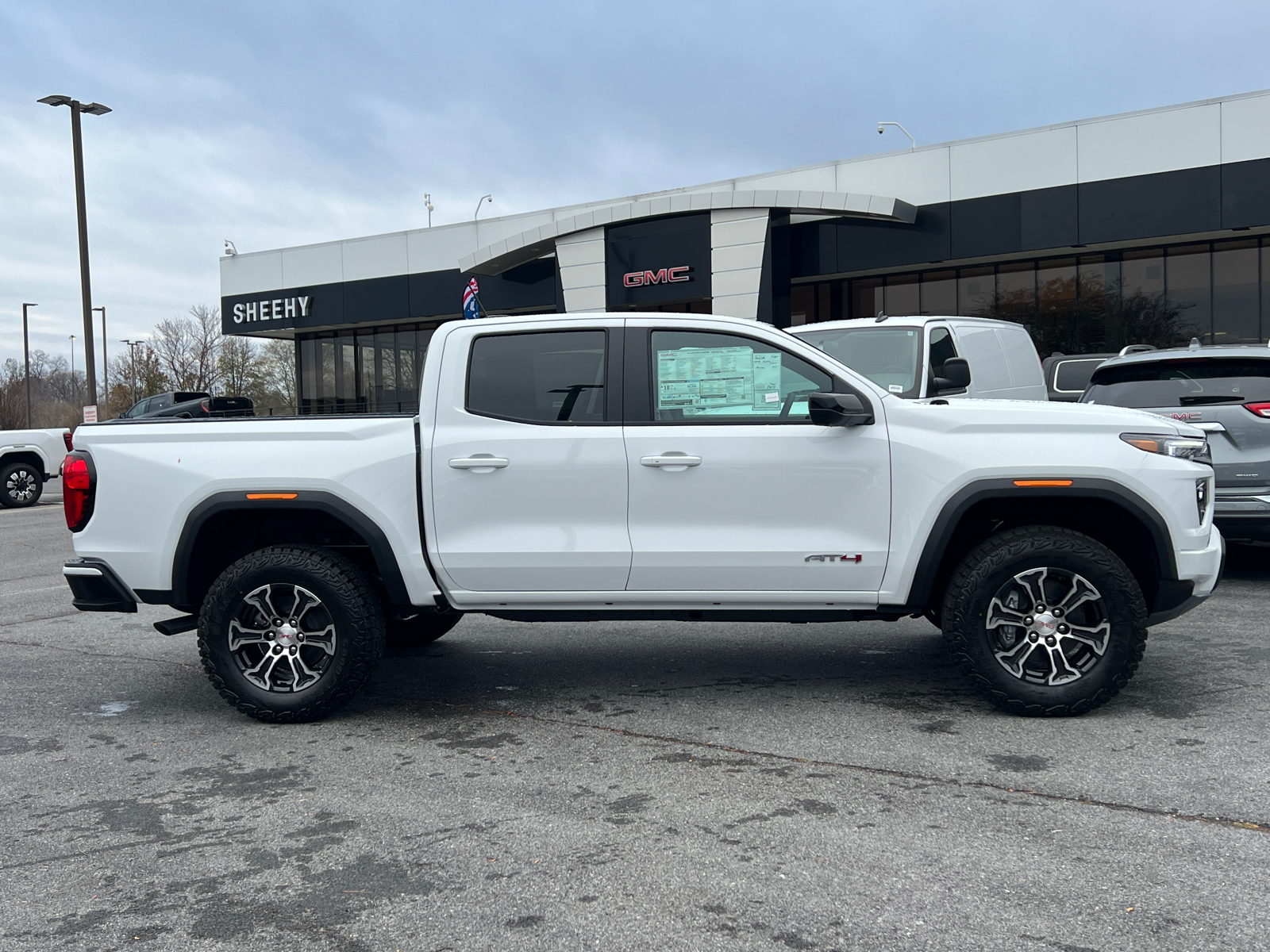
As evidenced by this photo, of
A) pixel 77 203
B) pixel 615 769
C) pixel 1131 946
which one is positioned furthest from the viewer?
pixel 77 203

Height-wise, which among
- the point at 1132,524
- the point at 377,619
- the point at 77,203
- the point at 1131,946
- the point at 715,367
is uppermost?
the point at 77,203

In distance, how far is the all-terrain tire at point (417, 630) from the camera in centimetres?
650

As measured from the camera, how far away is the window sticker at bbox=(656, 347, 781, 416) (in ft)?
16.3

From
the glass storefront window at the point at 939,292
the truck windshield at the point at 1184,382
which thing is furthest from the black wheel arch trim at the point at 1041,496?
the glass storefront window at the point at 939,292

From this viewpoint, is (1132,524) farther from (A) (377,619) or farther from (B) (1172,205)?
(B) (1172,205)

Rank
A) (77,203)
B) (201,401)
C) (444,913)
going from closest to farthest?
(444,913), (77,203), (201,401)

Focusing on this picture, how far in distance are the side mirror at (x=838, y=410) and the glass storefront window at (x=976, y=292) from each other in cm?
1901

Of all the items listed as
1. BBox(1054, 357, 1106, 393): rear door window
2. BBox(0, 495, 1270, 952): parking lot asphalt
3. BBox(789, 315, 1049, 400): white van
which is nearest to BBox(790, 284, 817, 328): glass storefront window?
BBox(1054, 357, 1106, 393): rear door window

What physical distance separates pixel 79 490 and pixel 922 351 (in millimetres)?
6537

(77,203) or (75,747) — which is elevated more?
(77,203)

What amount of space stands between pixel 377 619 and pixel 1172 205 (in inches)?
746

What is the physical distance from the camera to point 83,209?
25516 millimetres

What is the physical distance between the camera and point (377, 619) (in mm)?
5016

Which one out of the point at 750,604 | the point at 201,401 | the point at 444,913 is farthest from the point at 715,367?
the point at 201,401
